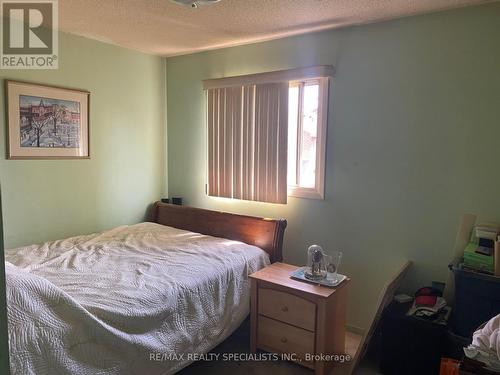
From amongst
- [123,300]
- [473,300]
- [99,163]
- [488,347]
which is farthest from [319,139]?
[99,163]

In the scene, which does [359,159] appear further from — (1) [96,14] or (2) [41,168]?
(2) [41,168]

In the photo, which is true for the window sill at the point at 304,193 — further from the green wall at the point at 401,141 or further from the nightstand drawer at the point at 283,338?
the nightstand drawer at the point at 283,338

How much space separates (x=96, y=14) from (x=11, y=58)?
0.72 m

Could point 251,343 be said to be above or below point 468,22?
below

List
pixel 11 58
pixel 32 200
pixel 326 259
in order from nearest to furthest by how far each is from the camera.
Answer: pixel 326 259 → pixel 11 58 → pixel 32 200

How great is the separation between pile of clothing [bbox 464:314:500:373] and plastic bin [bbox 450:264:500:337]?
0.32 meters

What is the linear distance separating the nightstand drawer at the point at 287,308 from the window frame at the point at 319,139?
872 millimetres

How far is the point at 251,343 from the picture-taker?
243cm

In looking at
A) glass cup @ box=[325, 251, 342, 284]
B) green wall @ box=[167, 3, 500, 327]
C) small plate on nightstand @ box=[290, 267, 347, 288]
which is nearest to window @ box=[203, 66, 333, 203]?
green wall @ box=[167, 3, 500, 327]

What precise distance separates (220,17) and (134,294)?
6.15 feet

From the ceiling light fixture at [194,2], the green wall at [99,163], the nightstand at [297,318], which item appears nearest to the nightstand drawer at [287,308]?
the nightstand at [297,318]

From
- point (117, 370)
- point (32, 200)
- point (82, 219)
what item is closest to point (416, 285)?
point (117, 370)

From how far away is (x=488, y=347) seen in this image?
1.54 meters

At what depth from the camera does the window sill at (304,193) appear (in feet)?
9.18
